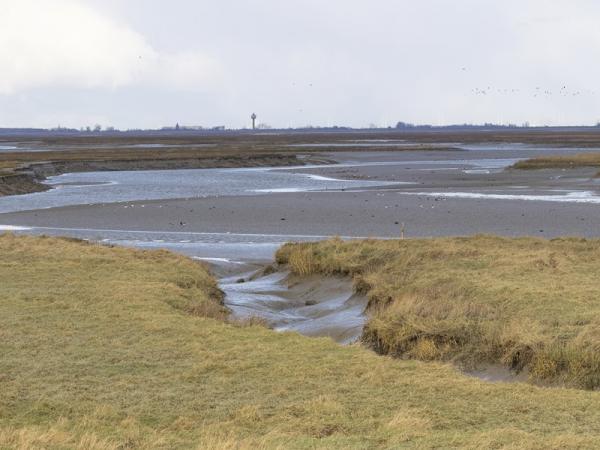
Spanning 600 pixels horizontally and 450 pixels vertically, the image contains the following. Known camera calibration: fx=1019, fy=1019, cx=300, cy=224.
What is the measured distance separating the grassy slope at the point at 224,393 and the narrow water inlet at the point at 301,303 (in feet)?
8.17

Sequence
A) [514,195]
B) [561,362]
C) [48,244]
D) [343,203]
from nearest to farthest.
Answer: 1. [561,362]
2. [48,244]
3. [343,203]
4. [514,195]

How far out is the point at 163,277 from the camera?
21.5 metres

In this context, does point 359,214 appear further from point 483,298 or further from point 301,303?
point 483,298

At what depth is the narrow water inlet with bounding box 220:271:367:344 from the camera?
61.8 feet

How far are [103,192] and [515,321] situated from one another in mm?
44955

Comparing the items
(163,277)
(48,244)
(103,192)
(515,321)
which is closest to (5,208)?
(103,192)

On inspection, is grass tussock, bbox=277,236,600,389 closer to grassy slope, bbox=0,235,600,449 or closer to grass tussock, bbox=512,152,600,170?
grassy slope, bbox=0,235,600,449

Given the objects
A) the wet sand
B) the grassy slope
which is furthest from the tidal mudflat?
the grassy slope

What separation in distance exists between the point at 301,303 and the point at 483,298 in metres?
5.39

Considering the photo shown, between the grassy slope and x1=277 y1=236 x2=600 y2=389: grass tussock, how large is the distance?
140 cm

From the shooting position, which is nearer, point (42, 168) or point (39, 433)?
point (39, 433)

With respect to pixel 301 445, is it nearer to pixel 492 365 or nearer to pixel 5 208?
pixel 492 365

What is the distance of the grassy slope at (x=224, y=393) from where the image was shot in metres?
10.2

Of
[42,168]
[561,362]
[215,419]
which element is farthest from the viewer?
[42,168]
